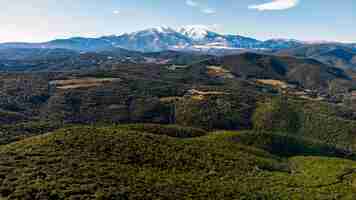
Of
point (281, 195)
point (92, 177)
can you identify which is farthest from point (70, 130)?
point (281, 195)

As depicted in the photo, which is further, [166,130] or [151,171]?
[166,130]

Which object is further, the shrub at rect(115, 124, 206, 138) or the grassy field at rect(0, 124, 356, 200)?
the shrub at rect(115, 124, 206, 138)

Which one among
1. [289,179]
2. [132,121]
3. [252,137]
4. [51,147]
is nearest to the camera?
[51,147]

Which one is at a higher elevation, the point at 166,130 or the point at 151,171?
the point at 151,171

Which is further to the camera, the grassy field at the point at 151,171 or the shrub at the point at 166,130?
the shrub at the point at 166,130

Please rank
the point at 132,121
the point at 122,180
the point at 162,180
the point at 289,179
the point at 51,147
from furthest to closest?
the point at 132,121, the point at 289,179, the point at 51,147, the point at 162,180, the point at 122,180

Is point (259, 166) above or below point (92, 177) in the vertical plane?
below

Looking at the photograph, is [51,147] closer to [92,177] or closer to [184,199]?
[92,177]

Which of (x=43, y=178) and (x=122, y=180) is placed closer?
(x=43, y=178)
